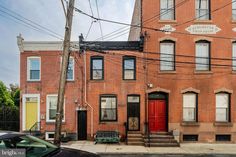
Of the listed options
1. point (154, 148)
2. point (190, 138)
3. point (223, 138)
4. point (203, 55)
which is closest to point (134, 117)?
point (154, 148)

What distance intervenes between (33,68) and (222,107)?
13726mm

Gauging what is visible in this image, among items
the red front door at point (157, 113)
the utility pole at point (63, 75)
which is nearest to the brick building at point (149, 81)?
the red front door at point (157, 113)

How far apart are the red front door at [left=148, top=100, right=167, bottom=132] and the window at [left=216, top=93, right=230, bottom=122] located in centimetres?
376

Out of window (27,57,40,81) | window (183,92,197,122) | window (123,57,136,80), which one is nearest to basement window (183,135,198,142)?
window (183,92,197,122)

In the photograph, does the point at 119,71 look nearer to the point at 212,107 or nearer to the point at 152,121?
the point at 152,121

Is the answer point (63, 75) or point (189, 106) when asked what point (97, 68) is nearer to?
point (189, 106)

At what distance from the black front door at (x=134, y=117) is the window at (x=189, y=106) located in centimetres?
333

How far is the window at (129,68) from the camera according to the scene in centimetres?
2114

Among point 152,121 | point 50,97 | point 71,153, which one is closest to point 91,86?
Answer: point 50,97

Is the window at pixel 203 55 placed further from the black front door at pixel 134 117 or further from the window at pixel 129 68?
Answer: the black front door at pixel 134 117

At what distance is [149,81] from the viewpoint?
2094 centimetres

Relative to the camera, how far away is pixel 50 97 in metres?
21.1

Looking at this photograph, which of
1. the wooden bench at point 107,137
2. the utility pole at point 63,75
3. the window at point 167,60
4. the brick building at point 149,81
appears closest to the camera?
the utility pole at point 63,75

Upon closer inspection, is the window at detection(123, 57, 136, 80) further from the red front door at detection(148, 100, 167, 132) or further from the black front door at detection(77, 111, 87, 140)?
the black front door at detection(77, 111, 87, 140)
